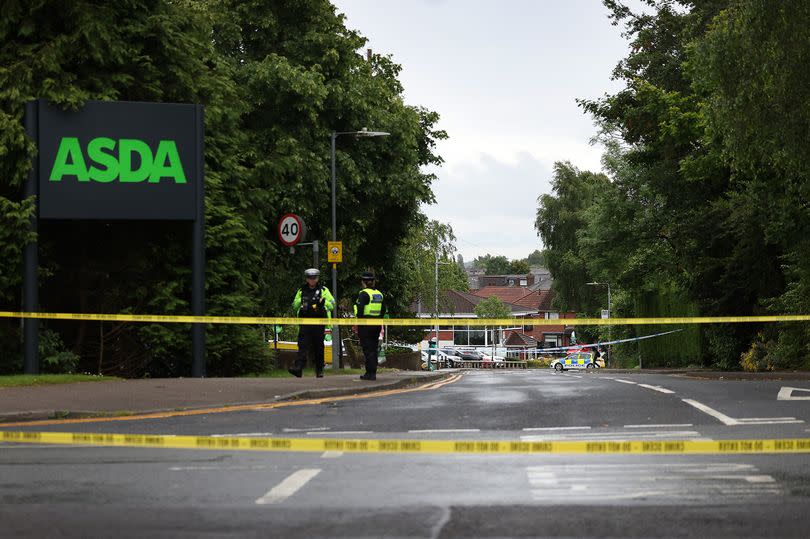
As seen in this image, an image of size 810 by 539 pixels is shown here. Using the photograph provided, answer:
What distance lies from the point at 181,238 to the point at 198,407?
9658 mm

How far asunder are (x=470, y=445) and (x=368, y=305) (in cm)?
1072

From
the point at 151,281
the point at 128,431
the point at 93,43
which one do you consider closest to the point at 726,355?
the point at 151,281

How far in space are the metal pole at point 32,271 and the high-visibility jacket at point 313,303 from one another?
4.37 metres

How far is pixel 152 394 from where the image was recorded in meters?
17.9

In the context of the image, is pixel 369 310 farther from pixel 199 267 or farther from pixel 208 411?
pixel 208 411

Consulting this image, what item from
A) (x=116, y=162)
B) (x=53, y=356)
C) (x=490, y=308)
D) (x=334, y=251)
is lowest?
(x=53, y=356)

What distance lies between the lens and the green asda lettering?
22.5 meters

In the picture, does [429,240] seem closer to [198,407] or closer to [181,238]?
[181,238]

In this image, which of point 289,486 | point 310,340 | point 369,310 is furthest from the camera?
point 310,340

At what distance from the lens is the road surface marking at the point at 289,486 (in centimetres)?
782

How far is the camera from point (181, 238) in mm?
25375

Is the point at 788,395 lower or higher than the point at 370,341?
lower

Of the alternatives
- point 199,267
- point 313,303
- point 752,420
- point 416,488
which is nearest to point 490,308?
point 199,267

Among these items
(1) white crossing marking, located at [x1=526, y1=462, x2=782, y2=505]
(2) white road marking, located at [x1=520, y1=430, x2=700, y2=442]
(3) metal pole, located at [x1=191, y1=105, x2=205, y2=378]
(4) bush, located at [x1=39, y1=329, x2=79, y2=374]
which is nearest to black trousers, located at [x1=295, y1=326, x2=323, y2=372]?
(3) metal pole, located at [x1=191, y1=105, x2=205, y2=378]
